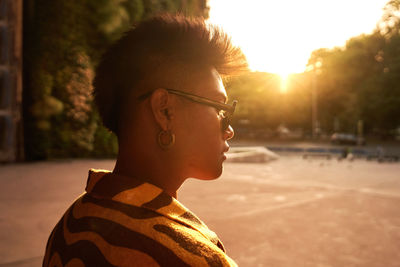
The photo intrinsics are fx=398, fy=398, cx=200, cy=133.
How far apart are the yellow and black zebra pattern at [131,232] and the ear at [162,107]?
22cm

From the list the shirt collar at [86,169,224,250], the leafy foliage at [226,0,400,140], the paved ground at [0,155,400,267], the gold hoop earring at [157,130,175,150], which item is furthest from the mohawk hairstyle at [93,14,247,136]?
the leafy foliage at [226,0,400,140]

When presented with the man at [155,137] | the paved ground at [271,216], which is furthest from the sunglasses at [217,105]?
the paved ground at [271,216]

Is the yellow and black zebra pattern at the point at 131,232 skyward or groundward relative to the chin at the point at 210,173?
groundward

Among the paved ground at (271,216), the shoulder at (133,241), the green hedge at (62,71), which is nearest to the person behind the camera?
the shoulder at (133,241)

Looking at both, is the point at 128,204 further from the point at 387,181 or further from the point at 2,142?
the point at 2,142

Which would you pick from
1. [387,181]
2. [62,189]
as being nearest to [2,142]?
[62,189]

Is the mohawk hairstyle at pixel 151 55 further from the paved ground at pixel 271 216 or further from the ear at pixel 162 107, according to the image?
the paved ground at pixel 271 216

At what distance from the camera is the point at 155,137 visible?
127 cm

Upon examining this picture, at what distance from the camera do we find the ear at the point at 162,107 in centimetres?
125

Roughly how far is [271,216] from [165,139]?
5.99 m

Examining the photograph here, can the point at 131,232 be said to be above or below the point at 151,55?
below

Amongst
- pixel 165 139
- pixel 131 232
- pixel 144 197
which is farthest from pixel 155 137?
pixel 131 232

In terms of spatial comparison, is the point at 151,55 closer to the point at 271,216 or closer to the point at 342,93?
the point at 271,216

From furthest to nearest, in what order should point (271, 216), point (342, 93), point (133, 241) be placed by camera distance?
1. point (342, 93)
2. point (271, 216)
3. point (133, 241)
